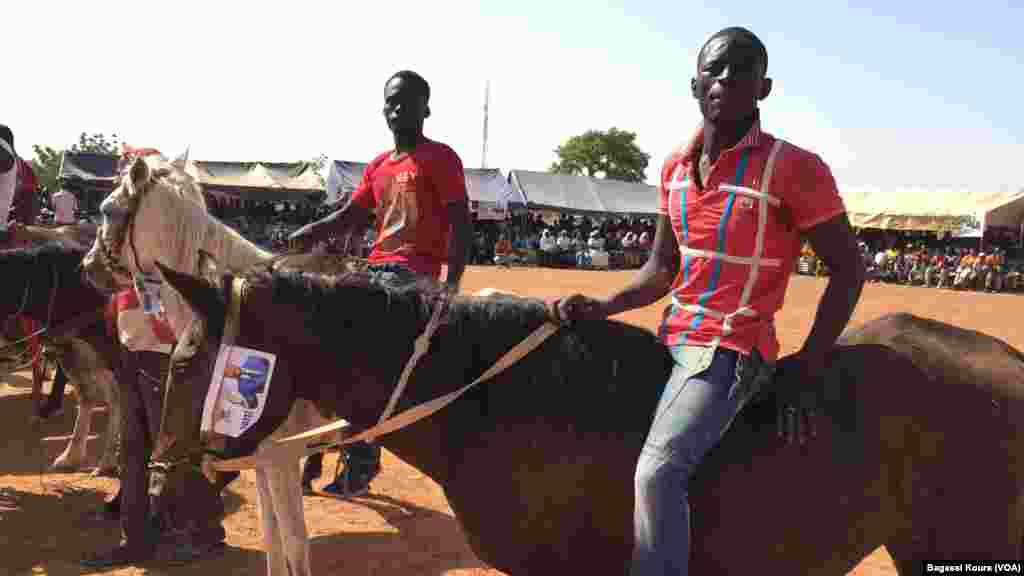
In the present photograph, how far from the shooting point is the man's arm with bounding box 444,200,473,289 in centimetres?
442

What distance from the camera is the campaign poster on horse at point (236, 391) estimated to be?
2396 millimetres

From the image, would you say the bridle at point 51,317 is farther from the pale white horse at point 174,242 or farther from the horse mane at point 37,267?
the pale white horse at point 174,242

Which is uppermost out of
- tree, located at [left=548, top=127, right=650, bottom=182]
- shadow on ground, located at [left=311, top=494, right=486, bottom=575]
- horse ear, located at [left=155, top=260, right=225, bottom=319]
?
tree, located at [left=548, top=127, right=650, bottom=182]

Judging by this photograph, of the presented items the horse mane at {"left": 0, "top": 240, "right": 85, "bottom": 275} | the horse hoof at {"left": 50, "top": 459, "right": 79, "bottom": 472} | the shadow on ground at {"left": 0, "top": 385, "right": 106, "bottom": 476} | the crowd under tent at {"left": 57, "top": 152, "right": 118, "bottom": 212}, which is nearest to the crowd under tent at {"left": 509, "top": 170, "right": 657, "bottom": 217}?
the crowd under tent at {"left": 57, "top": 152, "right": 118, "bottom": 212}

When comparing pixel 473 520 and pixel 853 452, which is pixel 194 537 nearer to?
pixel 473 520

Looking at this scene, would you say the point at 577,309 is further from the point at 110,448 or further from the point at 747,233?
the point at 110,448

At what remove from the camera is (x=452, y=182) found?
440 cm

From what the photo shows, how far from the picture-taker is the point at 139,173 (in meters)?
3.79

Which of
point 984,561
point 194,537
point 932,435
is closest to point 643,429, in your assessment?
point 932,435

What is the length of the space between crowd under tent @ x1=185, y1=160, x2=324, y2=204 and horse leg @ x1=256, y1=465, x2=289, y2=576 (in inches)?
964

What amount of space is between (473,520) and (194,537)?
3.13m

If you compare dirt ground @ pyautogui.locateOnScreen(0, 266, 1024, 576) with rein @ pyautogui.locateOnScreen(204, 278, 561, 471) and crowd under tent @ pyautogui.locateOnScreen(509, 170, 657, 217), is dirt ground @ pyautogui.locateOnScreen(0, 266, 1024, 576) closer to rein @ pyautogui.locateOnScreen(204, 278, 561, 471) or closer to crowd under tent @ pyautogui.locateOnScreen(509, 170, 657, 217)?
rein @ pyautogui.locateOnScreen(204, 278, 561, 471)

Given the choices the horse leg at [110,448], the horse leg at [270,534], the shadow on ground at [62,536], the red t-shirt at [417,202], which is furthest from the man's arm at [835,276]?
the horse leg at [110,448]

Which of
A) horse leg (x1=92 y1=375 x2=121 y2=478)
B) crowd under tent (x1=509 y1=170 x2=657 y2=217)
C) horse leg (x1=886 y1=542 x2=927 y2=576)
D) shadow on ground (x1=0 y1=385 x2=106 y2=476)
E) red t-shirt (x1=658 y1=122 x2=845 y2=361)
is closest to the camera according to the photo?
red t-shirt (x1=658 y1=122 x2=845 y2=361)
